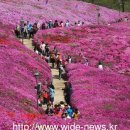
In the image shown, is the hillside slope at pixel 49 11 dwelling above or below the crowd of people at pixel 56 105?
above

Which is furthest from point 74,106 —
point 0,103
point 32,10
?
point 32,10

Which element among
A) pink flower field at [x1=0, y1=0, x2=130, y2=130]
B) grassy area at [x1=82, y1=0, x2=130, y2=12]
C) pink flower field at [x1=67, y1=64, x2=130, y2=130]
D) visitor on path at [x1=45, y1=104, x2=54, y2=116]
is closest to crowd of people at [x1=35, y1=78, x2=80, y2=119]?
visitor on path at [x1=45, y1=104, x2=54, y2=116]

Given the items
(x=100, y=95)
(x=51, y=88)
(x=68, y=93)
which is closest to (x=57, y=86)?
(x=68, y=93)

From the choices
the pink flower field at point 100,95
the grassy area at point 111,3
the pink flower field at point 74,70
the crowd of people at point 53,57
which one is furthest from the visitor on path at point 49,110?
the grassy area at point 111,3

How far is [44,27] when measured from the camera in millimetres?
80500

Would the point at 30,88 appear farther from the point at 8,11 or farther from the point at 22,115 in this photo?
the point at 8,11

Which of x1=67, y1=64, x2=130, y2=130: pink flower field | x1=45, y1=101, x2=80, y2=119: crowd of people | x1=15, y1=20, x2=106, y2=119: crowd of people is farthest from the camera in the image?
x1=67, y1=64, x2=130, y2=130: pink flower field

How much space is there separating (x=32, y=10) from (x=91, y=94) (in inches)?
2079

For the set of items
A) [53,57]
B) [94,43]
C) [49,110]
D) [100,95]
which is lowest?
[100,95]

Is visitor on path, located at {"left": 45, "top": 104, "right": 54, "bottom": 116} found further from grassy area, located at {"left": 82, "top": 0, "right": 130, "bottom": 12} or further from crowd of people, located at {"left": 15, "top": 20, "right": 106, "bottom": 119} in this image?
grassy area, located at {"left": 82, "top": 0, "right": 130, "bottom": 12}

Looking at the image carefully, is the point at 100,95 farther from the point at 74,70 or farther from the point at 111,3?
the point at 111,3

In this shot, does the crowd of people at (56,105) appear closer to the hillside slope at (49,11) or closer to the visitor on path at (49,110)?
the visitor on path at (49,110)


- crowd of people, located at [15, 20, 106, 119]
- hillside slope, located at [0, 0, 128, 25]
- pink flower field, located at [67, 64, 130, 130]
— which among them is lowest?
pink flower field, located at [67, 64, 130, 130]

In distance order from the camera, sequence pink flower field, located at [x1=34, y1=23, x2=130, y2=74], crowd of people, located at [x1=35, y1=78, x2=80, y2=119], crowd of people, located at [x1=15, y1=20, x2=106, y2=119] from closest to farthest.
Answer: crowd of people, located at [x1=35, y1=78, x2=80, y2=119] → crowd of people, located at [x1=15, y1=20, x2=106, y2=119] → pink flower field, located at [x1=34, y1=23, x2=130, y2=74]
